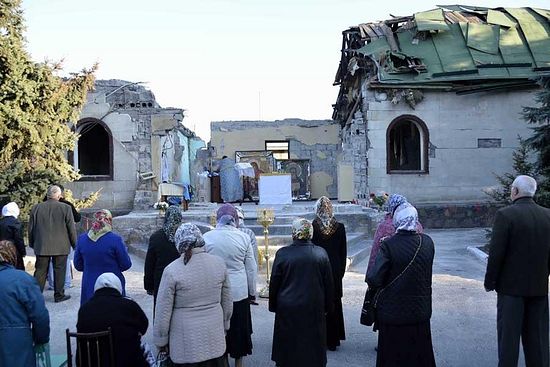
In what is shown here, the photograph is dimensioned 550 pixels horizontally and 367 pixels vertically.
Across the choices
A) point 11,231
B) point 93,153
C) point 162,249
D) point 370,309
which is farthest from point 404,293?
point 93,153

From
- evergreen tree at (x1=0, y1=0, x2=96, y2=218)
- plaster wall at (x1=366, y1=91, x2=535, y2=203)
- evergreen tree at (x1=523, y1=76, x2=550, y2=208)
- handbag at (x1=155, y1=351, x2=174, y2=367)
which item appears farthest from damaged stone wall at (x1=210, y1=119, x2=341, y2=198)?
handbag at (x1=155, y1=351, x2=174, y2=367)

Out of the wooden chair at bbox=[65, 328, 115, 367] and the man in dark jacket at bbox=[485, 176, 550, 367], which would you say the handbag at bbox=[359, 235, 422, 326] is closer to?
the man in dark jacket at bbox=[485, 176, 550, 367]

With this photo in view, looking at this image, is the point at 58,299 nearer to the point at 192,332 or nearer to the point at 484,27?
the point at 192,332

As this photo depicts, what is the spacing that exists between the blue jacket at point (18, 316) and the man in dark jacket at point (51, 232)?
4.11 m

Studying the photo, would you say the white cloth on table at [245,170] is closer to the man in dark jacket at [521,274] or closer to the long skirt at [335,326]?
the long skirt at [335,326]

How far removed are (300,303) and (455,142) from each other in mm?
13411

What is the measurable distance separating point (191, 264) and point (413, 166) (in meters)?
15.1

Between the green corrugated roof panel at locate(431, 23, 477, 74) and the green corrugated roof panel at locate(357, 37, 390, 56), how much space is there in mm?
1629

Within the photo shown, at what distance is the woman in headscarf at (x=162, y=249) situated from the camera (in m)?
5.11

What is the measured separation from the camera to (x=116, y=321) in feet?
12.4

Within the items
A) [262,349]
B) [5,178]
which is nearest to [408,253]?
[262,349]

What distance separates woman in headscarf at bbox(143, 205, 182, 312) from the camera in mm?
5105

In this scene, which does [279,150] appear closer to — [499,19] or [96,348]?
[499,19]

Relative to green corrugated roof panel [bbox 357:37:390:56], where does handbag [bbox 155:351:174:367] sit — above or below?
below
